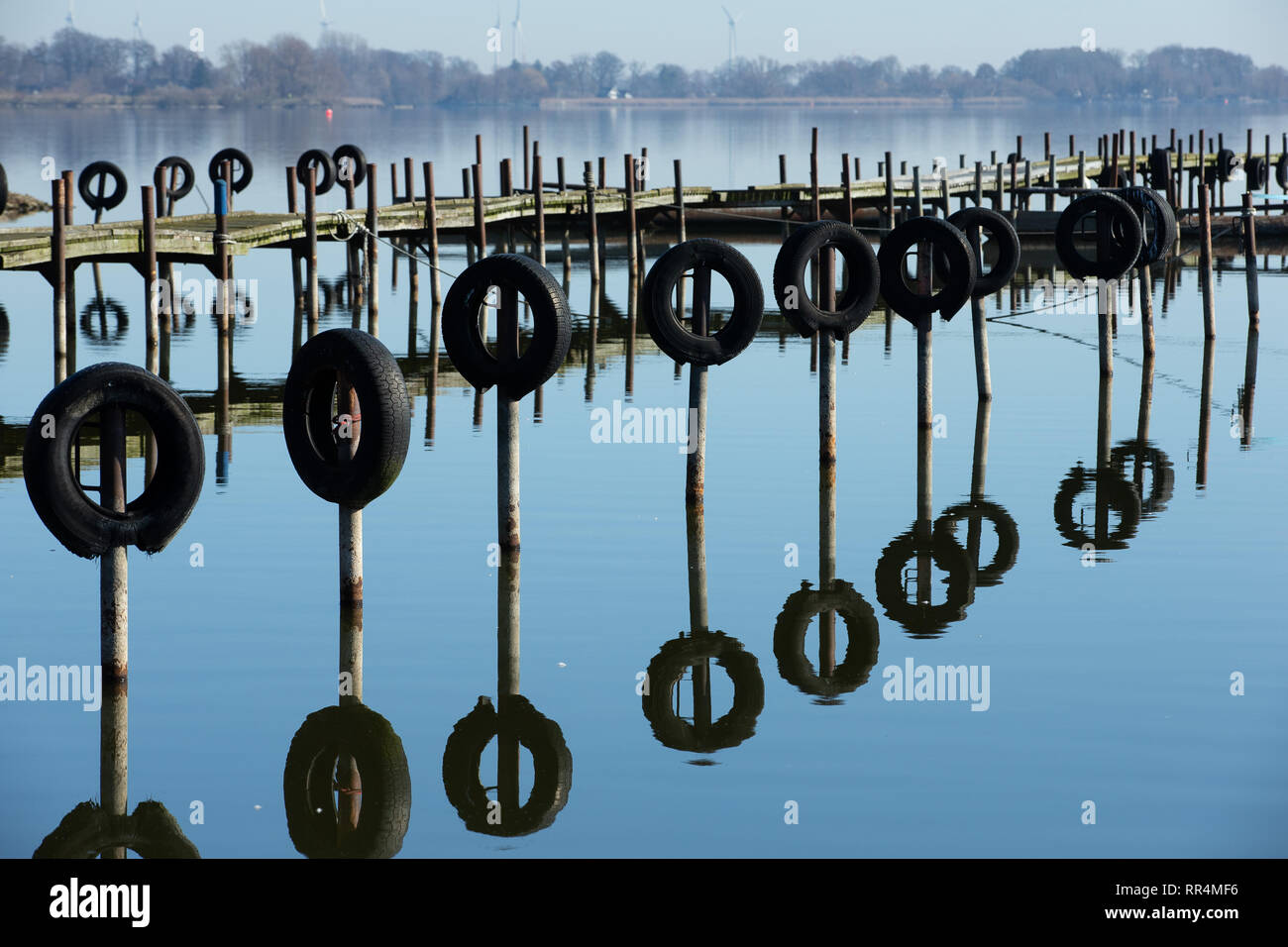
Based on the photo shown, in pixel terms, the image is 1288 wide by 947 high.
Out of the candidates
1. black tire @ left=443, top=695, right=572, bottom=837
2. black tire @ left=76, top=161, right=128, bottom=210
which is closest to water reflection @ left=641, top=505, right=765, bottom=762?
black tire @ left=443, top=695, right=572, bottom=837

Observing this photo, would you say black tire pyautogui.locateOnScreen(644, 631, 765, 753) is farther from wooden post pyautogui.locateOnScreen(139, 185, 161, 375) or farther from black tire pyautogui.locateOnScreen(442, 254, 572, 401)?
wooden post pyautogui.locateOnScreen(139, 185, 161, 375)

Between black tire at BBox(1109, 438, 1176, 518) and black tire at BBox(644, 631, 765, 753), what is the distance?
20.2 feet

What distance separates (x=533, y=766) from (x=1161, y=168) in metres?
40.7

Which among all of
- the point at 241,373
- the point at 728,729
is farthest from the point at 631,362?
the point at 728,729

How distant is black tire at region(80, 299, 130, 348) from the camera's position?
27.9 metres

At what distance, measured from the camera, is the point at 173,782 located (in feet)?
31.4

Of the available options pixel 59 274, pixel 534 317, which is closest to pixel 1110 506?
pixel 534 317

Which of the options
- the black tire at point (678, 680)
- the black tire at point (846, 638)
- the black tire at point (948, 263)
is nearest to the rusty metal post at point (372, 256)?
the black tire at point (948, 263)

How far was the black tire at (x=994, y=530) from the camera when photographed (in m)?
14.2

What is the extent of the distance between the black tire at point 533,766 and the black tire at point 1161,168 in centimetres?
3775

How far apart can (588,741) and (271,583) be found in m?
4.41

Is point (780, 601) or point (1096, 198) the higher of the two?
point (1096, 198)

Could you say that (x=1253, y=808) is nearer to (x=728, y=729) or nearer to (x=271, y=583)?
(x=728, y=729)
